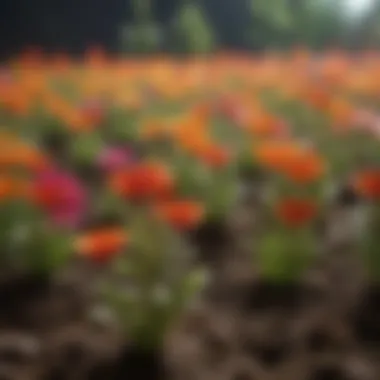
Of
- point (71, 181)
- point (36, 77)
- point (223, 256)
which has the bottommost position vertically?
point (223, 256)

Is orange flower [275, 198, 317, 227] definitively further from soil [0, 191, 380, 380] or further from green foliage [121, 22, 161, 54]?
green foliage [121, 22, 161, 54]

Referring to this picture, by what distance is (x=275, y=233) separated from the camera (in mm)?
887

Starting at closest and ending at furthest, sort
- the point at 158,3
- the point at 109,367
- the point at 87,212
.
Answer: the point at 109,367 < the point at 87,212 < the point at 158,3

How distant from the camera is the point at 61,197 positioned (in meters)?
0.93

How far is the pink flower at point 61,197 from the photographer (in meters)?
0.91

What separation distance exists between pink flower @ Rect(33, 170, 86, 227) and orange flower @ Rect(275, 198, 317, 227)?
210mm

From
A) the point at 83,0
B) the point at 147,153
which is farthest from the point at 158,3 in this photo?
the point at 147,153

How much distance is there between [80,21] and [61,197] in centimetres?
24

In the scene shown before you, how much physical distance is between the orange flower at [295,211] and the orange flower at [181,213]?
0.28 ft

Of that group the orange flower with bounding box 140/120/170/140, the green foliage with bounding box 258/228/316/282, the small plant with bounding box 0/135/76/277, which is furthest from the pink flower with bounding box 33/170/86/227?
the green foliage with bounding box 258/228/316/282

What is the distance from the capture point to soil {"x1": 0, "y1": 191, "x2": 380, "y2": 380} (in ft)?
2.65

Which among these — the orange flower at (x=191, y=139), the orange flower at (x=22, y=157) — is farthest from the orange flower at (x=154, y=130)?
the orange flower at (x=22, y=157)

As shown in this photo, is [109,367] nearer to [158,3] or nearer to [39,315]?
[39,315]

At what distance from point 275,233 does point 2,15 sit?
433 millimetres
